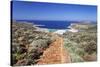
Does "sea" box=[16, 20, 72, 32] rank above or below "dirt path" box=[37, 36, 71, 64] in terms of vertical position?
above

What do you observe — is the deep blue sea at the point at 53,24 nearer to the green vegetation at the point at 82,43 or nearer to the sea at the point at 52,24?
the sea at the point at 52,24

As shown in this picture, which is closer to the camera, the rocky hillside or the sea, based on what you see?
the rocky hillside

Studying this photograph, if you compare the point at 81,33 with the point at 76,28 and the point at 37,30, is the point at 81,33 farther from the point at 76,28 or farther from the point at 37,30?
the point at 37,30

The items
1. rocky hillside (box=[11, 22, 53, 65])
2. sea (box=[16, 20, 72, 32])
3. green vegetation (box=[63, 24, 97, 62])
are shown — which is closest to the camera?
rocky hillside (box=[11, 22, 53, 65])

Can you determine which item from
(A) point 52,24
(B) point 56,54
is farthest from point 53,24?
(B) point 56,54

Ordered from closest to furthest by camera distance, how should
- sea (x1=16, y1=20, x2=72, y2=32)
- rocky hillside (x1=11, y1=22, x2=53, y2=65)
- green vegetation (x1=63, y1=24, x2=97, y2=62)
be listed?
rocky hillside (x1=11, y1=22, x2=53, y2=65) < sea (x1=16, y1=20, x2=72, y2=32) < green vegetation (x1=63, y1=24, x2=97, y2=62)

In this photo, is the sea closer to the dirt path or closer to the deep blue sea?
the deep blue sea

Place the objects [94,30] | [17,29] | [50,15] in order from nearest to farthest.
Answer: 1. [17,29]
2. [50,15]
3. [94,30]

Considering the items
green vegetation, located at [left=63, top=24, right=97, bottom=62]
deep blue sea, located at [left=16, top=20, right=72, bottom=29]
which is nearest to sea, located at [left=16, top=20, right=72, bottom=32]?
deep blue sea, located at [left=16, top=20, right=72, bottom=29]

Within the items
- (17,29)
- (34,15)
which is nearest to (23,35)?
(17,29)
